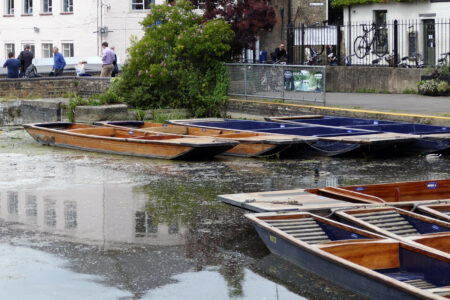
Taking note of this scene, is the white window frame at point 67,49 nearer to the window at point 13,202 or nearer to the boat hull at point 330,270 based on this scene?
the window at point 13,202

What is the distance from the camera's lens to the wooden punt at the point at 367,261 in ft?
21.7

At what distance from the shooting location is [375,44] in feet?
97.0

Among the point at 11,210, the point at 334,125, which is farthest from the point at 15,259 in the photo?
the point at 334,125

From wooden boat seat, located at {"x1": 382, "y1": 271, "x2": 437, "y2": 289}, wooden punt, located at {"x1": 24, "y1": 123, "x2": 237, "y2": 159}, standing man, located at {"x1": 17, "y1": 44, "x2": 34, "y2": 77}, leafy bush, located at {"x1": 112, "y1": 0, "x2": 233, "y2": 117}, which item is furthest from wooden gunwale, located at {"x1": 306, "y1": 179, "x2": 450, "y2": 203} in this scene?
standing man, located at {"x1": 17, "y1": 44, "x2": 34, "y2": 77}

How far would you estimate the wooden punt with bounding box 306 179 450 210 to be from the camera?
1005cm

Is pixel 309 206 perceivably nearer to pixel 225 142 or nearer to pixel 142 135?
pixel 225 142

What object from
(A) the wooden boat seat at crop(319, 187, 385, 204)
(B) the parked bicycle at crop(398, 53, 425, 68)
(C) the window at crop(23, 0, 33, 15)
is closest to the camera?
(A) the wooden boat seat at crop(319, 187, 385, 204)

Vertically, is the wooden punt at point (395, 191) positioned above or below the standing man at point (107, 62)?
below

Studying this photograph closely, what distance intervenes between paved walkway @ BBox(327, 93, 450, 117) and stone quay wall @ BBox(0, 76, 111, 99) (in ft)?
24.9

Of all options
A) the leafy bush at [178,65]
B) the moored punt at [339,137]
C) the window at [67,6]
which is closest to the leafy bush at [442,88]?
the leafy bush at [178,65]

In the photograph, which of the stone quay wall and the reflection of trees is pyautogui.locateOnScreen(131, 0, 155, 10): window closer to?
the stone quay wall

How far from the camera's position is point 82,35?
43.4m

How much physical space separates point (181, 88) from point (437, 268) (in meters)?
16.5

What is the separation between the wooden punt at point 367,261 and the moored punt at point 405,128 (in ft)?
25.4
